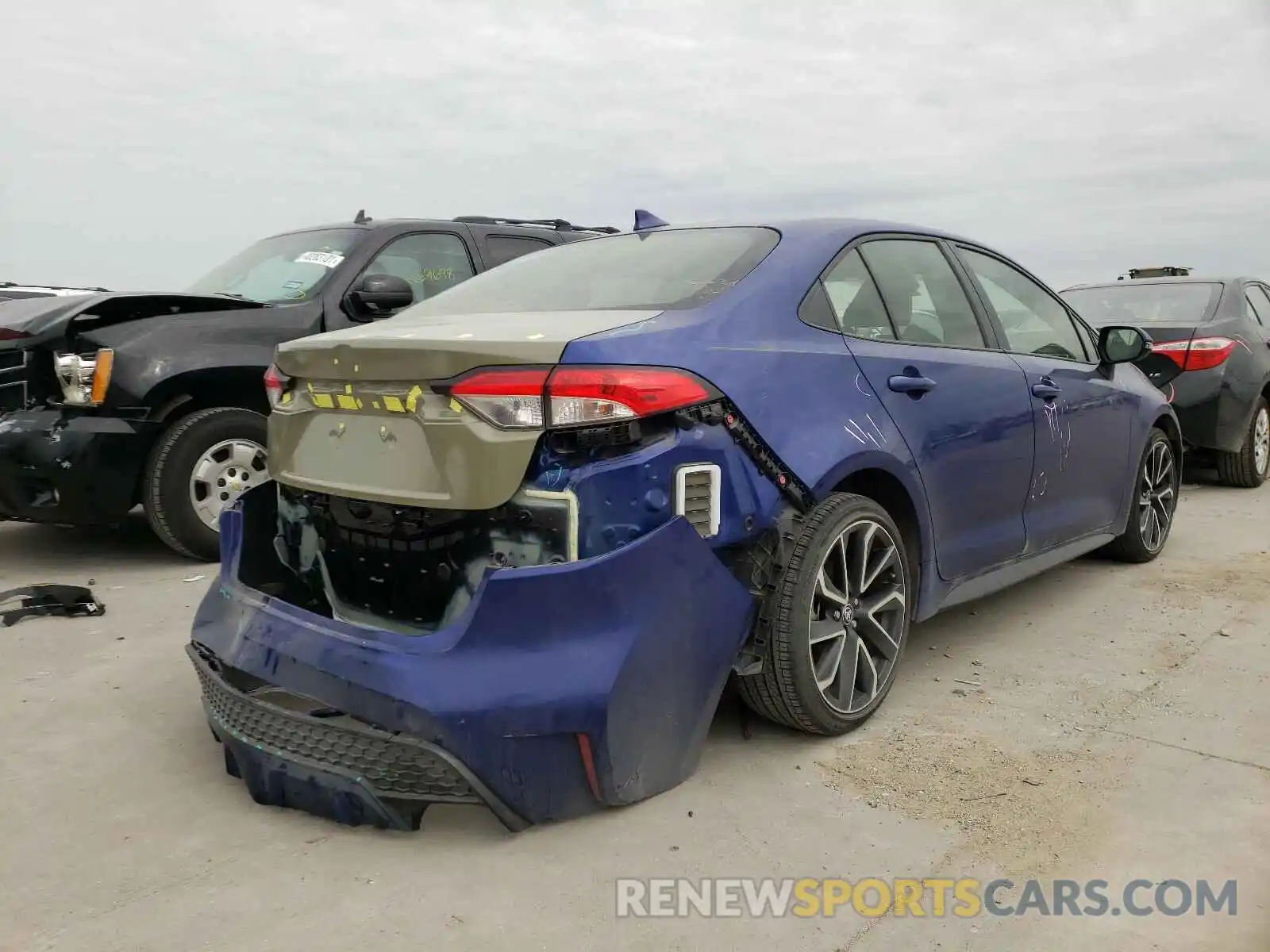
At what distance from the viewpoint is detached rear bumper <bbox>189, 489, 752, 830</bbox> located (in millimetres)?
2254

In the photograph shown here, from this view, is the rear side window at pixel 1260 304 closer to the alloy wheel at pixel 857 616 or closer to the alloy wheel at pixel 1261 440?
the alloy wheel at pixel 1261 440

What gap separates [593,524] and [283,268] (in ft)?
12.9

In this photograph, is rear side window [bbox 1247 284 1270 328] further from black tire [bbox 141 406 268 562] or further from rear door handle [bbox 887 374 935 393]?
black tire [bbox 141 406 268 562]

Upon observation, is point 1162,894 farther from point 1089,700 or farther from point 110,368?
point 110,368

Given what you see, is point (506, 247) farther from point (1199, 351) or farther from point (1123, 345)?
point (1199, 351)

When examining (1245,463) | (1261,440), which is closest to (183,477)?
(1245,463)

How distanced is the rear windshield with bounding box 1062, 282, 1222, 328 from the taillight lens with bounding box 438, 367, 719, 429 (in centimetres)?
592

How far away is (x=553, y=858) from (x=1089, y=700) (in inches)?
77.2

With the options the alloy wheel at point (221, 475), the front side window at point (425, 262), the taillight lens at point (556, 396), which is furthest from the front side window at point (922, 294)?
the alloy wheel at point (221, 475)

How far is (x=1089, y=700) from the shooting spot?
3350 mm

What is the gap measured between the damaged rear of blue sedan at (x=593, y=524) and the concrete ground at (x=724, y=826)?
13 cm

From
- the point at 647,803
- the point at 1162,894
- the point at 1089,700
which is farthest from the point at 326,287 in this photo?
the point at 1162,894

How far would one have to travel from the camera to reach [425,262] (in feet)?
19.2

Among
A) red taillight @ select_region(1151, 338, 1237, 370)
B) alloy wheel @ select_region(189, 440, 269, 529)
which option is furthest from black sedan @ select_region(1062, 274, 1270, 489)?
alloy wheel @ select_region(189, 440, 269, 529)
